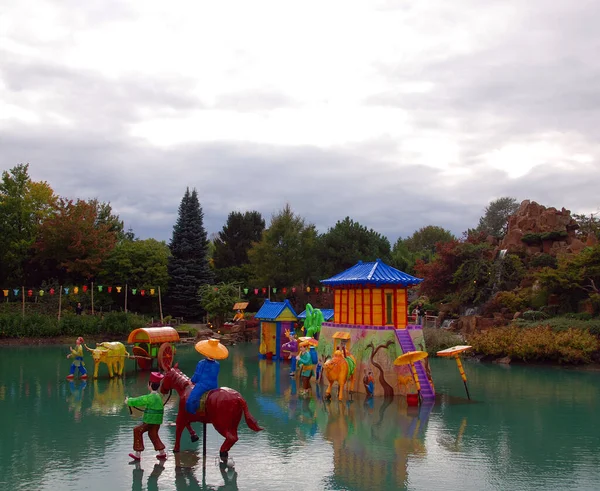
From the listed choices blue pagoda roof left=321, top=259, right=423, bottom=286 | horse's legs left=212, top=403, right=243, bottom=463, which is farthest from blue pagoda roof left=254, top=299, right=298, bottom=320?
horse's legs left=212, top=403, right=243, bottom=463

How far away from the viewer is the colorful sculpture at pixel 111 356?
19.1 m

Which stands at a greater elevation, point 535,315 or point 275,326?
point 535,315

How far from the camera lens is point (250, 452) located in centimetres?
1088

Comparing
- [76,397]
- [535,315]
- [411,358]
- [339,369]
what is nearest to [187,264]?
[535,315]

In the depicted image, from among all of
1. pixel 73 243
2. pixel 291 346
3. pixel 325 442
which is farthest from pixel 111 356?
pixel 73 243

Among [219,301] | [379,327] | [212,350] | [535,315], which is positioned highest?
[219,301]

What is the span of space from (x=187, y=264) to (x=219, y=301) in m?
5.54

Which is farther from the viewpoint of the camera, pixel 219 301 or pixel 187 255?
pixel 187 255

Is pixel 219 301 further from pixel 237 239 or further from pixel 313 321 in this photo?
pixel 237 239

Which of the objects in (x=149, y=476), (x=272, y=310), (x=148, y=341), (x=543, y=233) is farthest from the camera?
(x=543, y=233)

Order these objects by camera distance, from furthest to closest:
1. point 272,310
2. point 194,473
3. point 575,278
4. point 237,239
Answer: point 237,239 → point 575,278 → point 272,310 → point 194,473

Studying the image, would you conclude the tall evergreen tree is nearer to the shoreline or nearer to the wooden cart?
the shoreline

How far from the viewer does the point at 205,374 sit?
989 cm

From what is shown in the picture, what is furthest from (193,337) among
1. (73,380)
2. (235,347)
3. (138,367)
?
(73,380)
